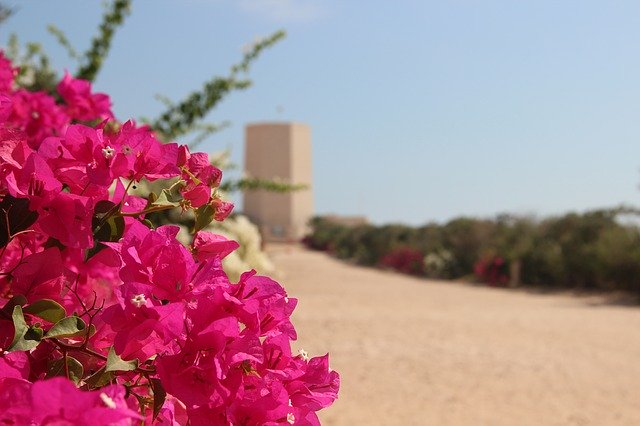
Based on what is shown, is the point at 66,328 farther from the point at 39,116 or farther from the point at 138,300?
the point at 39,116

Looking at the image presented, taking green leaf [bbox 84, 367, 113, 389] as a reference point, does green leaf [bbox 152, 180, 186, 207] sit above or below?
above

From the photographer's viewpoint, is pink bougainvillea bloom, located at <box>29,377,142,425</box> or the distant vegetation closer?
pink bougainvillea bloom, located at <box>29,377,142,425</box>

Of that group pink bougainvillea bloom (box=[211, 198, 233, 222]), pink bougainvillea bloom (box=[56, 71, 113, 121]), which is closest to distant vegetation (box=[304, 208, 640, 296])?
pink bougainvillea bloom (box=[56, 71, 113, 121])

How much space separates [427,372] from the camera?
6.49 meters

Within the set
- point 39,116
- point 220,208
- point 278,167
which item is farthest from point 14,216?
point 278,167

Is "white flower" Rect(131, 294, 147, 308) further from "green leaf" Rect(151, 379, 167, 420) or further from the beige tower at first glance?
the beige tower

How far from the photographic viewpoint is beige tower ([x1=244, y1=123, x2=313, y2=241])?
47.5 metres

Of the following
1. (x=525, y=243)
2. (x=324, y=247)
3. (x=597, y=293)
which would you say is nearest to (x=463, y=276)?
(x=525, y=243)

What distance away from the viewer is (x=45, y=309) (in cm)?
88

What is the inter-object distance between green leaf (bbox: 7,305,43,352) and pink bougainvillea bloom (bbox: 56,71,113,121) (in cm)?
133

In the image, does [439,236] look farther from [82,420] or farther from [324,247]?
[82,420]

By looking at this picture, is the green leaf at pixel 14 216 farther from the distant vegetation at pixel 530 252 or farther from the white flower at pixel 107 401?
the distant vegetation at pixel 530 252

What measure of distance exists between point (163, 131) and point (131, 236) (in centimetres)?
488

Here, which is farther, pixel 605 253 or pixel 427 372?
Answer: pixel 605 253
